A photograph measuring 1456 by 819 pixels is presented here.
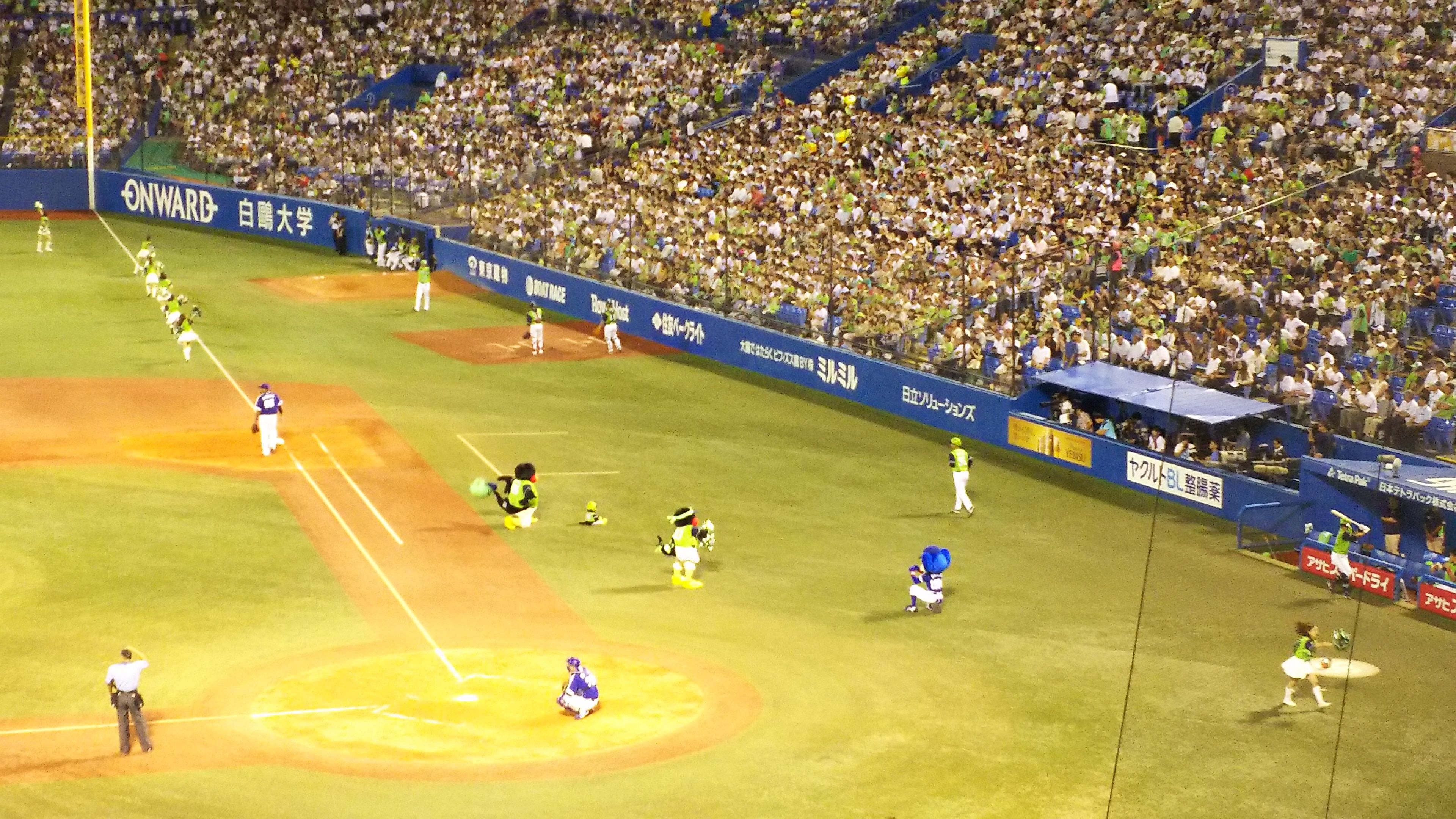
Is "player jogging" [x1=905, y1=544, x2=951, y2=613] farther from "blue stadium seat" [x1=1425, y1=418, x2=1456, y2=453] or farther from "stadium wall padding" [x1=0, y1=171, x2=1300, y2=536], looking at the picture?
"blue stadium seat" [x1=1425, y1=418, x2=1456, y2=453]

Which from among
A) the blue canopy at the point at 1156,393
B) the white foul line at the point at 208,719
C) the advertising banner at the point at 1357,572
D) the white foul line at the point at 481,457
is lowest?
the white foul line at the point at 208,719

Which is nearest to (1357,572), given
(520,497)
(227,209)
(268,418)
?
(520,497)

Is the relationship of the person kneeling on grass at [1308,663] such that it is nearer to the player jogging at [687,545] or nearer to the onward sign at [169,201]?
the player jogging at [687,545]

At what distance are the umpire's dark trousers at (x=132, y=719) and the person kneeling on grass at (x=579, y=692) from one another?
490 centimetres

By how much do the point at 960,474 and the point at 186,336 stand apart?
1979 centimetres

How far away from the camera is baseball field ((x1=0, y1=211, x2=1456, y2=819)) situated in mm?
20156

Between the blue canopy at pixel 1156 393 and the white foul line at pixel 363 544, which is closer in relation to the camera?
the white foul line at pixel 363 544

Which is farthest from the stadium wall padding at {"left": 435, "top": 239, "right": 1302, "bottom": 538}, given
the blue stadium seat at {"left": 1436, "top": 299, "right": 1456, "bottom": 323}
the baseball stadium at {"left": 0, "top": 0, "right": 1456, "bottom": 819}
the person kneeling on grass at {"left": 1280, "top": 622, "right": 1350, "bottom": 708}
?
the person kneeling on grass at {"left": 1280, "top": 622, "right": 1350, "bottom": 708}

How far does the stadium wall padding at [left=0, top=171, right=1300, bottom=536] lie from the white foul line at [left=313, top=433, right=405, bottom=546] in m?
11.7

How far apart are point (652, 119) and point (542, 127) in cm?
366

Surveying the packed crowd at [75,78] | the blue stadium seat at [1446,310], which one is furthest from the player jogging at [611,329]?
the packed crowd at [75,78]

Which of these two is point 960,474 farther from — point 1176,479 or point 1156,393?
point 1156,393

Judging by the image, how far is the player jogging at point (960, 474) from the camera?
30.7 meters

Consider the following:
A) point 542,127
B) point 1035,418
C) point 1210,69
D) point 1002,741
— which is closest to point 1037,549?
point 1035,418
